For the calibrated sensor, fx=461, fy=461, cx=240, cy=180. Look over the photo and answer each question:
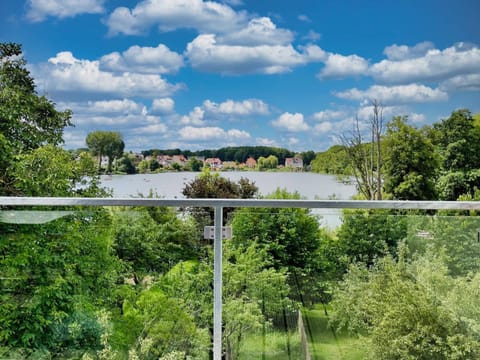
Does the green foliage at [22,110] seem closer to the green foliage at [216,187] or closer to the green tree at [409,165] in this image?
the green foliage at [216,187]

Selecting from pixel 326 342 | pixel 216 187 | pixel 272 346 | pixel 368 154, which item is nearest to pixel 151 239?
pixel 272 346

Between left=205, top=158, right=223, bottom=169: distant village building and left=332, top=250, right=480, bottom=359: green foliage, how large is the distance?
14.1 feet

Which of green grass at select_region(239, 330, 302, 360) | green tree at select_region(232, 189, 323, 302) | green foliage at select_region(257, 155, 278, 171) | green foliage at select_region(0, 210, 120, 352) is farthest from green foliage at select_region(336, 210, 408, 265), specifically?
green foliage at select_region(257, 155, 278, 171)

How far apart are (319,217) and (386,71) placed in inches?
179

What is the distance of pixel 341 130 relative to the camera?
6.39 metres

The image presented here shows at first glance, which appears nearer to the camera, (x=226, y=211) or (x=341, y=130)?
(x=226, y=211)

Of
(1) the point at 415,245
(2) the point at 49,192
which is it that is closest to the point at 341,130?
(2) the point at 49,192

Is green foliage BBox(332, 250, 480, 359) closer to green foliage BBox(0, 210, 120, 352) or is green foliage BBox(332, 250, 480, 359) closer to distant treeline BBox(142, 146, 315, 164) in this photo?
green foliage BBox(0, 210, 120, 352)

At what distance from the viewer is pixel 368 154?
650 cm

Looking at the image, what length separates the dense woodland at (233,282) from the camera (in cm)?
223

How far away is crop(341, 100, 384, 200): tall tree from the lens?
20.6 ft

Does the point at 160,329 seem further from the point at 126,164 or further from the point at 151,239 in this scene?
the point at 126,164

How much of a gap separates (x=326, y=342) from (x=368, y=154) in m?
4.61

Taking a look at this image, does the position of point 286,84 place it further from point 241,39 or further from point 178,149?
point 178,149
